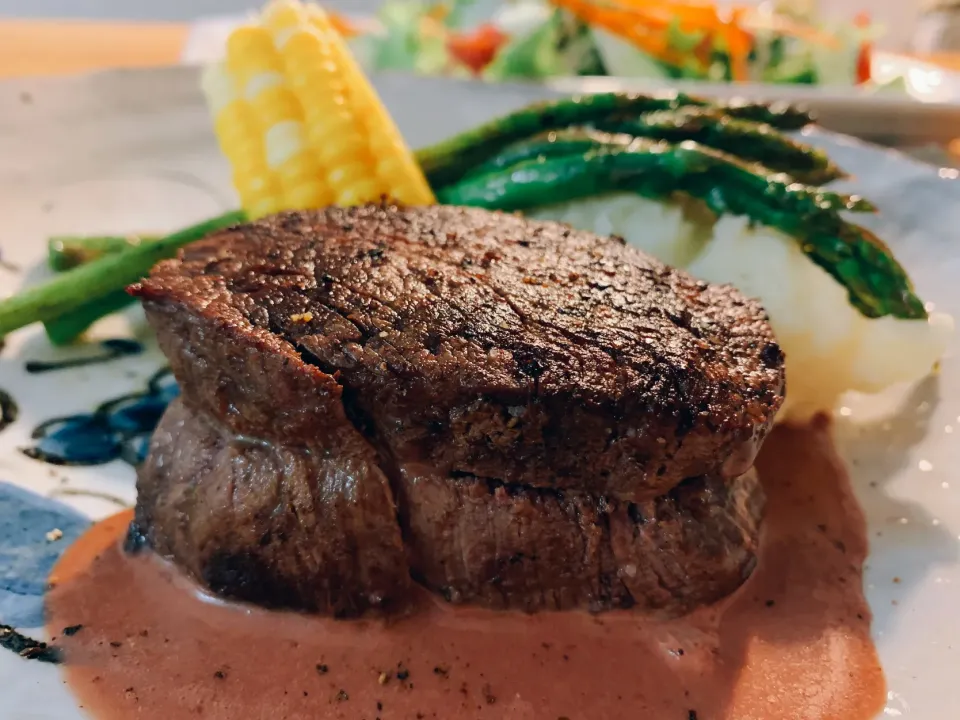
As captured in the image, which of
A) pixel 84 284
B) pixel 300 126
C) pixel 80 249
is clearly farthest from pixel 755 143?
pixel 80 249

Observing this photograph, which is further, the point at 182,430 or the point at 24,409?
the point at 24,409

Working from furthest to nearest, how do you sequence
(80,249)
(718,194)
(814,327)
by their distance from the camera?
(80,249), (718,194), (814,327)

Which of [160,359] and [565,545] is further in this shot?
[160,359]

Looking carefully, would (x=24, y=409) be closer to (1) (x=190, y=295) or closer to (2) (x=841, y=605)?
(1) (x=190, y=295)

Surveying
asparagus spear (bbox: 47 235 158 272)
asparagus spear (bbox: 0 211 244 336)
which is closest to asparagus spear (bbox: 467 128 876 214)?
asparagus spear (bbox: 0 211 244 336)

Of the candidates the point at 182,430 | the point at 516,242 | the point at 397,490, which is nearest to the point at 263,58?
the point at 516,242

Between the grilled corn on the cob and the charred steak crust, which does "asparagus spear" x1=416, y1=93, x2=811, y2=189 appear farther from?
the charred steak crust

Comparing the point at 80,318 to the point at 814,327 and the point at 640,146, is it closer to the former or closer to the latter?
the point at 640,146
